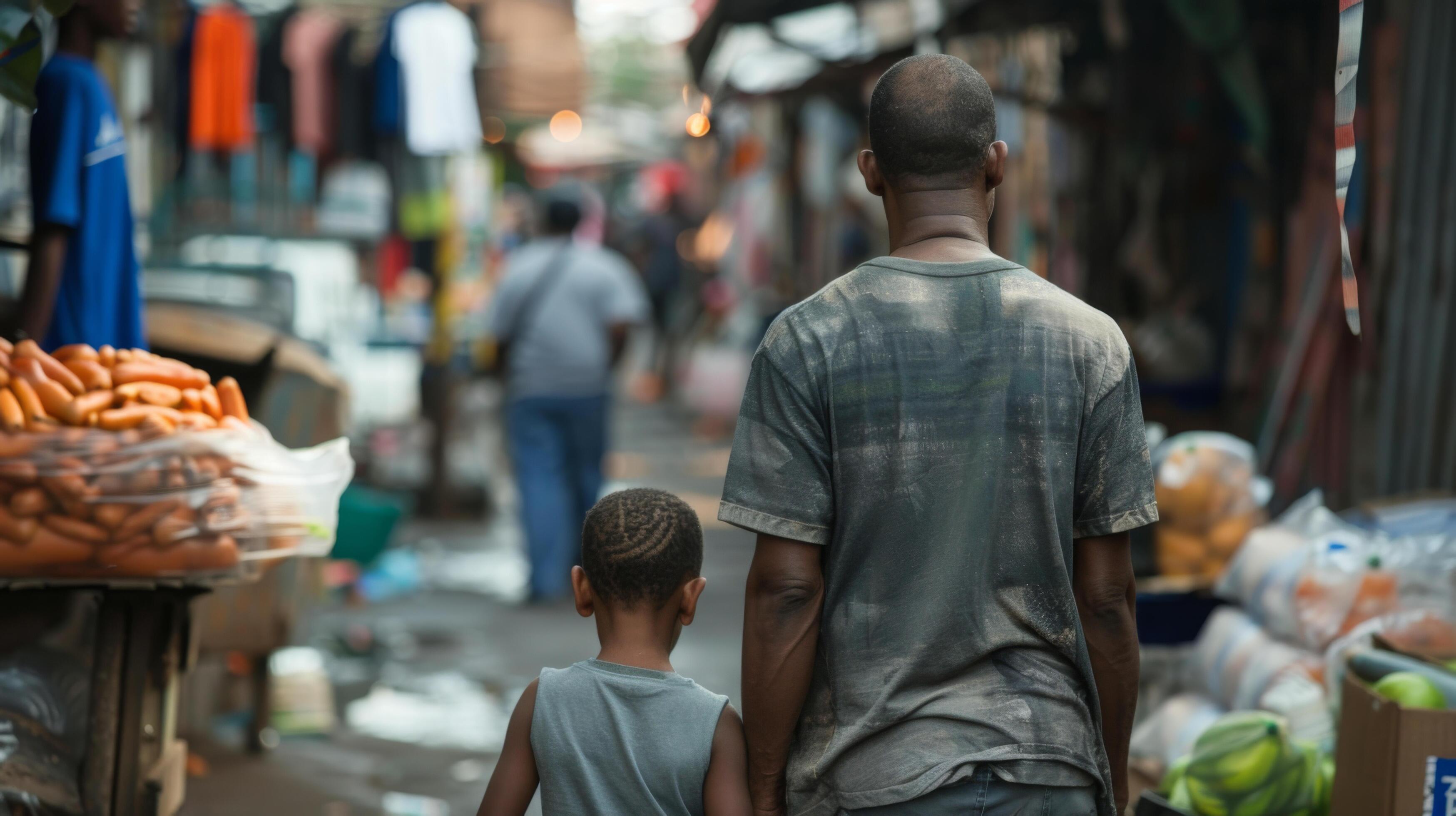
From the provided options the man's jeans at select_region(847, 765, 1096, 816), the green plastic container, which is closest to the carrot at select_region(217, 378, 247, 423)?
the man's jeans at select_region(847, 765, 1096, 816)

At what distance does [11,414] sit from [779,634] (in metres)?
2.00

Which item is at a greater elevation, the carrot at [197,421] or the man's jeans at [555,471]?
the carrot at [197,421]

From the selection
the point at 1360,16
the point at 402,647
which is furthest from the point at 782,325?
the point at 402,647

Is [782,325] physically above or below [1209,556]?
above

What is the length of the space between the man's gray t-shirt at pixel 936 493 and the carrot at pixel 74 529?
1.77 m

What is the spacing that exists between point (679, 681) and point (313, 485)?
1483 millimetres

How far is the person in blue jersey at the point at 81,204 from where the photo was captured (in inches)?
166

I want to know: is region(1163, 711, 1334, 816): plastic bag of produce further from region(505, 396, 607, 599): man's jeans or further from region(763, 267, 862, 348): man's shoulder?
region(505, 396, 607, 599): man's jeans

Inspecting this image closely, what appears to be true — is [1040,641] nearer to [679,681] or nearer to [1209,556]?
[679,681]

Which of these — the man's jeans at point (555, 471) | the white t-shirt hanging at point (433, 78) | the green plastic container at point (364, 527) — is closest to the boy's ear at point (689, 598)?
the green plastic container at point (364, 527)

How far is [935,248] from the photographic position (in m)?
2.16

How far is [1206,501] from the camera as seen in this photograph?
532 cm

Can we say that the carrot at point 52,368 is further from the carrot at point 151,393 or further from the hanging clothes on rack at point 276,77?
the hanging clothes on rack at point 276,77

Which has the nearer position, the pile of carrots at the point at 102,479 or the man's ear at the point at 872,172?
the man's ear at the point at 872,172
